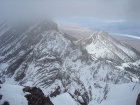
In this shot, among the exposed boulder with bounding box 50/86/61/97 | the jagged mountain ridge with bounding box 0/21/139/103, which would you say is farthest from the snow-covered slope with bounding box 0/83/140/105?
the exposed boulder with bounding box 50/86/61/97

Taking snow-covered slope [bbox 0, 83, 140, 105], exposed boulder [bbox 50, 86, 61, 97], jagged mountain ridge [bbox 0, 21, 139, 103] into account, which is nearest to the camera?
snow-covered slope [bbox 0, 83, 140, 105]

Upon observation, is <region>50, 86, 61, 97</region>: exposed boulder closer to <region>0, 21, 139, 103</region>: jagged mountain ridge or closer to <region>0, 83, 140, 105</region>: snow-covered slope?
<region>0, 21, 139, 103</region>: jagged mountain ridge

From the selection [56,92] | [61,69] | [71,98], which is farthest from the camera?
[61,69]

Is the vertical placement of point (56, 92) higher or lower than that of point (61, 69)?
lower

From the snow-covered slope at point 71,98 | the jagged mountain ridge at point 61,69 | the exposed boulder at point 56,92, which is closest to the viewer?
the snow-covered slope at point 71,98

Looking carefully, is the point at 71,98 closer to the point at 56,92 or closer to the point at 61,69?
Answer: the point at 56,92

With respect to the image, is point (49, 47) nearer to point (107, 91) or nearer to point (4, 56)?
point (4, 56)

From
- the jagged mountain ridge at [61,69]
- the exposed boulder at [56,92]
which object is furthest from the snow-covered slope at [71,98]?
the exposed boulder at [56,92]

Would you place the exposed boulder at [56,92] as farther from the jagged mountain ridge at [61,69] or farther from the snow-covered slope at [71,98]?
the snow-covered slope at [71,98]

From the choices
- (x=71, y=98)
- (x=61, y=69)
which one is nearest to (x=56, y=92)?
(x=61, y=69)
